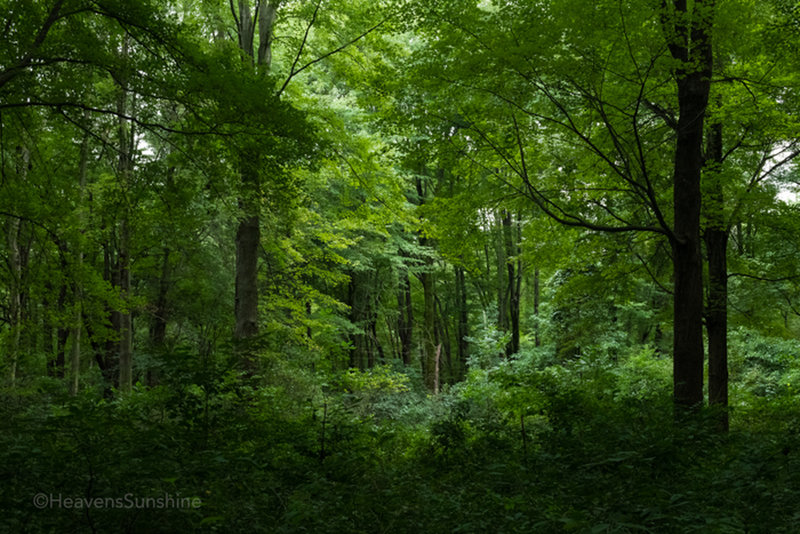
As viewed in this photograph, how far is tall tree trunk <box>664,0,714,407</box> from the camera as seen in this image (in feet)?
21.3

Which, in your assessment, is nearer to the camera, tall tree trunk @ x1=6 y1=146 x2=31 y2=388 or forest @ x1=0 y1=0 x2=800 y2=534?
forest @ x1=0 y1=0 x2=800 y2=534

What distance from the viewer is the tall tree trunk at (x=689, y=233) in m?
6.48

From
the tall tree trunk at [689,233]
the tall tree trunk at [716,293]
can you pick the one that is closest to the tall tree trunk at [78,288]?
the tall tree trunk at [689,233]

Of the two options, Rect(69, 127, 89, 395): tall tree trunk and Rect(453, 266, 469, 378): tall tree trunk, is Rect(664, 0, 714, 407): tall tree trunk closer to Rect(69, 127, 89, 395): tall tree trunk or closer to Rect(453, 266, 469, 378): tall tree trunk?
Rect(69, 127, 89, 395): tall tree trunk

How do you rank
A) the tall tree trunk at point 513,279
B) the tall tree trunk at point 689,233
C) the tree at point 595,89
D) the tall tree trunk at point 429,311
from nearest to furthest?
the tree at point 595,89 < the tall tree trunk at point 689,233 < the tall tree trunk at point 429,311 < the tall tree trunk at point 513,279

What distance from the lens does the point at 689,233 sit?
6.55 m

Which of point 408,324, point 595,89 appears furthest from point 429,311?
point 595,89

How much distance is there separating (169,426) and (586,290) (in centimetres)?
728

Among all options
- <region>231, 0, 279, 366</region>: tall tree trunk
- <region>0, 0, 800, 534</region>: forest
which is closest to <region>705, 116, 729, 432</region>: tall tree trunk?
<region>0, 0, 800, 534</region>: forest

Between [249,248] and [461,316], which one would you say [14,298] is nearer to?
[249,248]

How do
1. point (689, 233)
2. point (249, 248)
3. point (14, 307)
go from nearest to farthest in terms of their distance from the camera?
1. point (689, 233)
2. point (249, 248)
3. point (14, 307)

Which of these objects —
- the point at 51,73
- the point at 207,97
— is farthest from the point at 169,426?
the point at 51,73

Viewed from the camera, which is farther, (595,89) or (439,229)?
(439,229)

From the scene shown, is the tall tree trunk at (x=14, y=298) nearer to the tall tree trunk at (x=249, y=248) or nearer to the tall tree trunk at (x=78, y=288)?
the tall tree trunk at (x=78, y=288)
